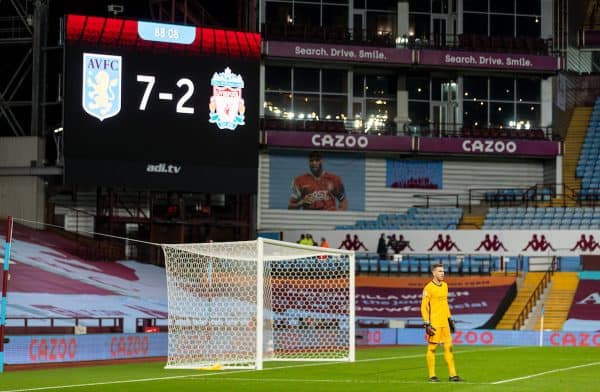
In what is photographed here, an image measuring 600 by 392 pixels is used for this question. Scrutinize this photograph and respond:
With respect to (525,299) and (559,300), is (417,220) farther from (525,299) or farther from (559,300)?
(559,300)

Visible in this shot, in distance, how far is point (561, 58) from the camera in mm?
49125

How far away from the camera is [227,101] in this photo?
39438 millimetres

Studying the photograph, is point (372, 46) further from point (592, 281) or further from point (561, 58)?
point (592, 281)

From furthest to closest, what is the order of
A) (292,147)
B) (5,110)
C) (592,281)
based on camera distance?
1. (292,147)
2. (5,110)
3. (592,281)

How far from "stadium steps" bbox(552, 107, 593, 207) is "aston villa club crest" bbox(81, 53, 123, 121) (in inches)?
753

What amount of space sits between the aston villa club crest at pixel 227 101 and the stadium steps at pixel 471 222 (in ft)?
37.2

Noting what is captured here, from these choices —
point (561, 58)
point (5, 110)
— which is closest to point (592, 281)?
point (561, 58)

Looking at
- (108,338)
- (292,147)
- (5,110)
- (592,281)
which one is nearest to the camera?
(108,338)

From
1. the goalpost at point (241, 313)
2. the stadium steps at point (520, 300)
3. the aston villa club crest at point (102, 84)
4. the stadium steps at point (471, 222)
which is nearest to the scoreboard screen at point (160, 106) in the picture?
the aston villa club crest at point (102, 84)

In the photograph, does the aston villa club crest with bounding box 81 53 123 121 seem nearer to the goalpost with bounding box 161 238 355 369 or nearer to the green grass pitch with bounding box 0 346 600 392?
the goalpost with bounding box 161 238 355 369

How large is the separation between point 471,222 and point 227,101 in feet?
40.9

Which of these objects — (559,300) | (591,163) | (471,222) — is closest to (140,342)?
(559,300)

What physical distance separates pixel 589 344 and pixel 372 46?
16843 mm

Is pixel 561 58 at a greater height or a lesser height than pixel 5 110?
greater
